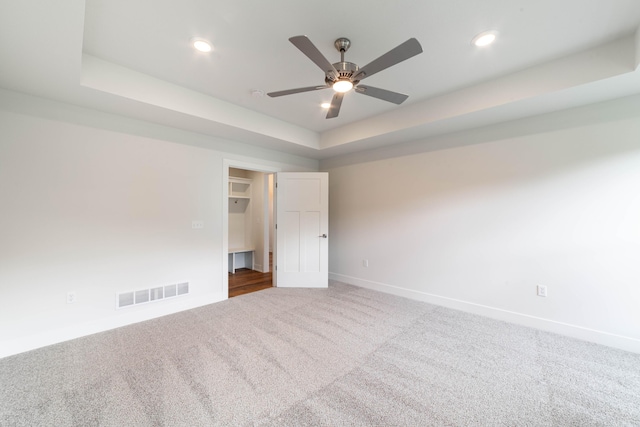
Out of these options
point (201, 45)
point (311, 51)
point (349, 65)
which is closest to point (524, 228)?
point (349, 65)

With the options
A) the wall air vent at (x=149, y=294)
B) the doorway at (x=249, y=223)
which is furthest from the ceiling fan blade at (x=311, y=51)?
the doorway at (x=249, y=223)

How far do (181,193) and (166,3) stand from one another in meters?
2.29

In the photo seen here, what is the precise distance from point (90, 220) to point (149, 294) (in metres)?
1.11

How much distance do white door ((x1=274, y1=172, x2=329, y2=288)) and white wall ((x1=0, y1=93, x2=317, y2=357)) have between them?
50.8 inches

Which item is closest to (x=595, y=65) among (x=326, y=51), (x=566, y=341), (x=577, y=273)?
(x=577, y=273)

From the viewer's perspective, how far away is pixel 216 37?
6.70 feet

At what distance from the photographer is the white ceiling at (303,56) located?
5.67ft

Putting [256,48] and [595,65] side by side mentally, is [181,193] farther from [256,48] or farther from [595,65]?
[595,65]

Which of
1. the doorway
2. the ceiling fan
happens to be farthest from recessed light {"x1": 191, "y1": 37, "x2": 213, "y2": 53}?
the doorway

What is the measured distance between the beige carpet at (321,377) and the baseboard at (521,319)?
0.13 m

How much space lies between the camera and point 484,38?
Answer: 6.65ft

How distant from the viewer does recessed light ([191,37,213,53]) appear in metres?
2.07

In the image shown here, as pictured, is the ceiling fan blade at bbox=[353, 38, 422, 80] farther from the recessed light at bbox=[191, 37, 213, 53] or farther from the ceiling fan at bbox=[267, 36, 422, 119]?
the recessed light at bbox=[191, 37, 213, 53]

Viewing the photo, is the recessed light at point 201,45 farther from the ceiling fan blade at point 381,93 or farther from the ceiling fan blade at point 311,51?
the ceiling fan blade at point 381,93
